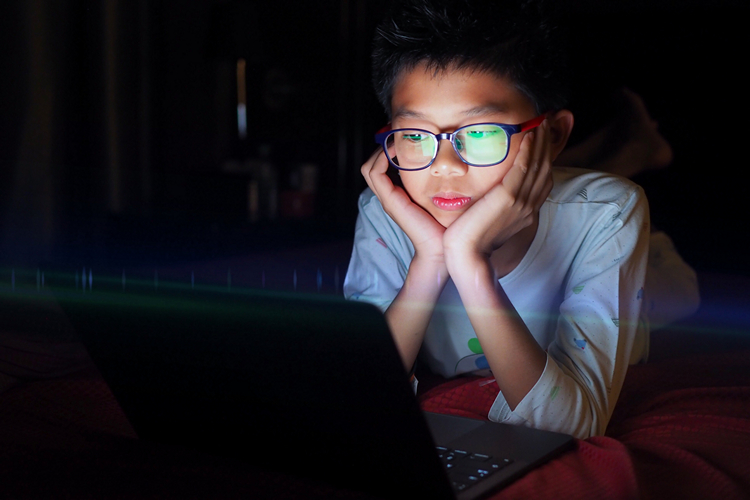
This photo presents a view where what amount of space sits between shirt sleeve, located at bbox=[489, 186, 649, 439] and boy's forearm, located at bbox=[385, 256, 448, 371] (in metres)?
0.17

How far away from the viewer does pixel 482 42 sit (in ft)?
3.50

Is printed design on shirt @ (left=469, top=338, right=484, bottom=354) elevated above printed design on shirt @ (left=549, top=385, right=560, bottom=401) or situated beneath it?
situated beneath

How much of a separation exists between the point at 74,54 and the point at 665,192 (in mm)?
2384

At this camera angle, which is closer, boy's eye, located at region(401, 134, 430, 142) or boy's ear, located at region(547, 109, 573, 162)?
boy's eye, located at region(401, 134, 430, 142)

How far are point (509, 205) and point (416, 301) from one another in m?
0.20

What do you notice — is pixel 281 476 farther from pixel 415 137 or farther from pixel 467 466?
pixel 415 137

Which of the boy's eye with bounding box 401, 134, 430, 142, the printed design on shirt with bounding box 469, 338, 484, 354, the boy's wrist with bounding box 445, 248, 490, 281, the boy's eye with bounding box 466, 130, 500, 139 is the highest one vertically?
the boy's eye with bounding box 466, 130, 500, 139

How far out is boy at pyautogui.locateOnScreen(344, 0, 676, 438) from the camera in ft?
3.10

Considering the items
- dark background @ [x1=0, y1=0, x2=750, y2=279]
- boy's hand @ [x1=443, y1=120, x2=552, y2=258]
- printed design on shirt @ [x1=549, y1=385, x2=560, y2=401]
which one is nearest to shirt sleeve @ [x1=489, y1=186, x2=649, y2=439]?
printed design on shirt @ [x1=549, y1=385, x2=560, y2=401]

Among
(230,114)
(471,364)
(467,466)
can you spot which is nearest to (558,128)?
(471,364)

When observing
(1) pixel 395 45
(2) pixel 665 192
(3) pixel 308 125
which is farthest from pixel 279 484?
(3) pixel 308 125

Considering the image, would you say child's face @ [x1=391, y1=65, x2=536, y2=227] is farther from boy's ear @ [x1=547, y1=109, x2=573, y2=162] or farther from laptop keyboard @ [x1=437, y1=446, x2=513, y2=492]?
laptop keyboard @ [x1=437, y1=446, x2=513, y2=492]

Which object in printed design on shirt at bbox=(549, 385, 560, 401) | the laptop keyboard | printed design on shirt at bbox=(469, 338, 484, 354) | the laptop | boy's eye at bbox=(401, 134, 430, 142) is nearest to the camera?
the laptop

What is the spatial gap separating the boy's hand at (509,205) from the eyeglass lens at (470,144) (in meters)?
0.03
